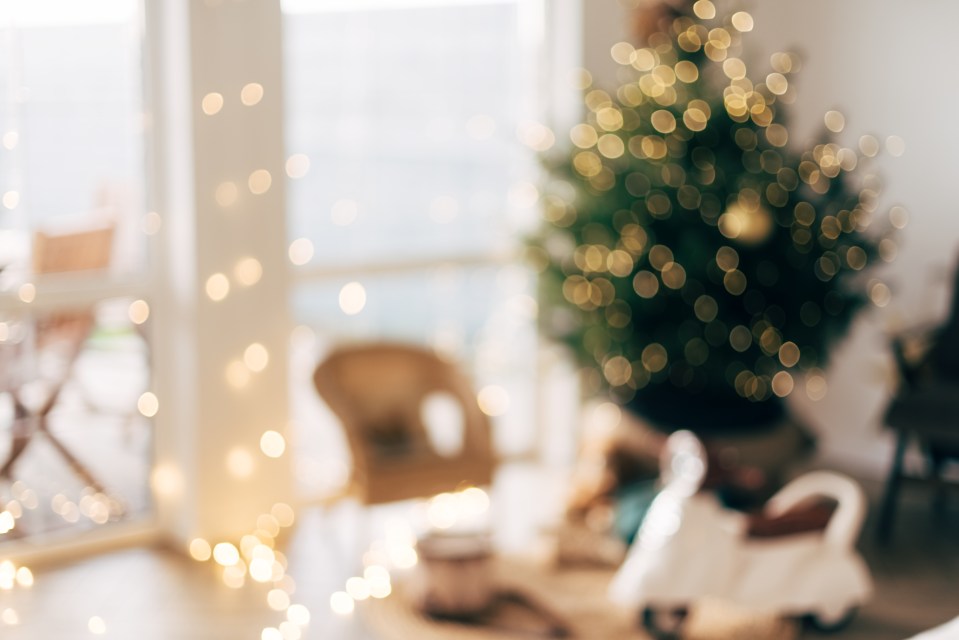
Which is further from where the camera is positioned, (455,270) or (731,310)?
(455,270)

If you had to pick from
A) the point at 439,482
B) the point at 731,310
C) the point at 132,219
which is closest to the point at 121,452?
the point at 132,219

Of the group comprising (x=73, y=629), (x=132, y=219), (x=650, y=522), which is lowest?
(x=73, y=629)

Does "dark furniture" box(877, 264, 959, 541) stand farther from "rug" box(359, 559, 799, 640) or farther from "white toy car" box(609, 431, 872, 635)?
"rug" box(359, 559, 799, 640)

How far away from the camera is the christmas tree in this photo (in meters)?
4.58

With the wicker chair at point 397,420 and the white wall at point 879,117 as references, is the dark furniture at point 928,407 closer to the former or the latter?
the white wall at point 879,117

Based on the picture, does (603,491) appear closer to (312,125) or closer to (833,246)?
(833,246)

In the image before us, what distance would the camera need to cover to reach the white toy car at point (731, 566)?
3.60 m


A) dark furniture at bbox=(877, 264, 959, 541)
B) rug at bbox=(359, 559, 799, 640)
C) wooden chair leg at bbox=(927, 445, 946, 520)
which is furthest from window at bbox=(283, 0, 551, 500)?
wooden chair leg at bbox=(927, 445, 946, 520)

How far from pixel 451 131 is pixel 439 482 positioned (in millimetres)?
1586

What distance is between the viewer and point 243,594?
4020 millimetres

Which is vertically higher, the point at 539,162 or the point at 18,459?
the point at 539,162

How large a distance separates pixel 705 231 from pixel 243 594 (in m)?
Answer: 2.06

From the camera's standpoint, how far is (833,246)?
4.61m

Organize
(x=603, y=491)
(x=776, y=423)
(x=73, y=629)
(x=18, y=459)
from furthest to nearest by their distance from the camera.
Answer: (x=776, y=423) < (x=603, y=491) < (x=18, y=459) < (x=73, y=629)
